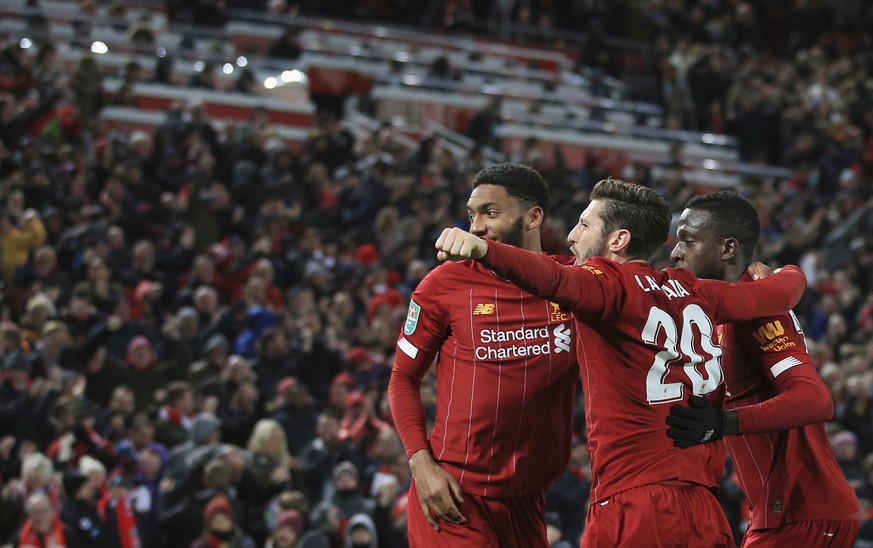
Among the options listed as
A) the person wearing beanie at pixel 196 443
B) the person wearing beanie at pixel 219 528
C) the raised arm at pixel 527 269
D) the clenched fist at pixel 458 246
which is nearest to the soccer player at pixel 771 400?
the raised arm at pixel 527 269

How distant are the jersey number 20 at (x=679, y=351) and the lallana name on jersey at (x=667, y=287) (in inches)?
2.4

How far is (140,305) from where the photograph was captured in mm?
11727

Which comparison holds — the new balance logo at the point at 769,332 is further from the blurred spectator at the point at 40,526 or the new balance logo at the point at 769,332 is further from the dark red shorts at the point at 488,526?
the blurred spectator at the point at 40,526

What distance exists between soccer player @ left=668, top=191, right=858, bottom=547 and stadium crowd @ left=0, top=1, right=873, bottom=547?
4583mm

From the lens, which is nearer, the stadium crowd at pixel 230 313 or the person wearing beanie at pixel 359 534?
the person wearing beanie at pixel 359 534

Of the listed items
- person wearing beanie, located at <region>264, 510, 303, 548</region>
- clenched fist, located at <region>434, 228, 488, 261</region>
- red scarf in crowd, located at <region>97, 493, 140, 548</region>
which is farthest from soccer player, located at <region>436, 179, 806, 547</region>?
red scarf in crowd, located at <region>97, 493, 140, 548</region>

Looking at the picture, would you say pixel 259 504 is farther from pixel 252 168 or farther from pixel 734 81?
pixel 734 81

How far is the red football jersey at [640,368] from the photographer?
14.1 ft

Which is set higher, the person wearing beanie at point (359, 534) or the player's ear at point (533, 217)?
the player's ear at point (533, 217)

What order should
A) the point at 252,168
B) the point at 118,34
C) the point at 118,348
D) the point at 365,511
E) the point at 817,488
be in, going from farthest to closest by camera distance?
1. the point at 118,34
2. the point at 252,168
3. the point at 118,348
4. the point at 365,511
5. the point at 817,488

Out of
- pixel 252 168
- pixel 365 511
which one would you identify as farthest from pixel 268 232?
pixel 365 511

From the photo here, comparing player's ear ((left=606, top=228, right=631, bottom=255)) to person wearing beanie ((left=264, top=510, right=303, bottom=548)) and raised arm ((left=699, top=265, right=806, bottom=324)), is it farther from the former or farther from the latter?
person wearing beanie ((left=264, top=510, right=303, bottom=548))

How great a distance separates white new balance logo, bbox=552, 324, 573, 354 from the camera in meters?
4.91

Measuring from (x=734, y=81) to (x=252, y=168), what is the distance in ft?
40.1
